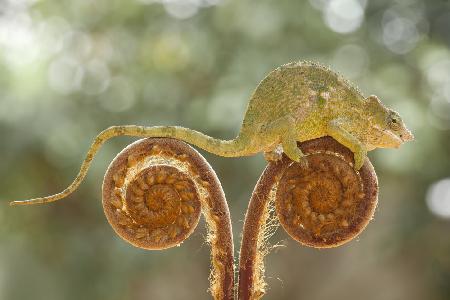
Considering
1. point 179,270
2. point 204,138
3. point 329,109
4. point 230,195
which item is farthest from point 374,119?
point 179,270

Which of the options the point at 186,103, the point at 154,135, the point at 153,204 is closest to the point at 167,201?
the point at 153,204

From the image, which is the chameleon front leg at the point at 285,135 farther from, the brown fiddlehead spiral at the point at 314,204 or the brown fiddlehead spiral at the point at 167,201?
the brown fiddlehead spiral at the point at 167,201

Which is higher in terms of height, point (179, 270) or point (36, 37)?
point (36, 37)

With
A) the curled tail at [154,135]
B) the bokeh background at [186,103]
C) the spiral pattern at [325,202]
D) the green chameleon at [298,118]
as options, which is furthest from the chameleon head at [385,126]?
the bokeh background at [186,103]

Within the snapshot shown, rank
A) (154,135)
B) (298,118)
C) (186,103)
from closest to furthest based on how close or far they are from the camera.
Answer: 1. (154,135)
2. (298,118)
3. (186,103)

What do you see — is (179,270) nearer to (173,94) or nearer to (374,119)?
(173,94)

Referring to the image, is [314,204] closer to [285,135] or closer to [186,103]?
[285,135]
